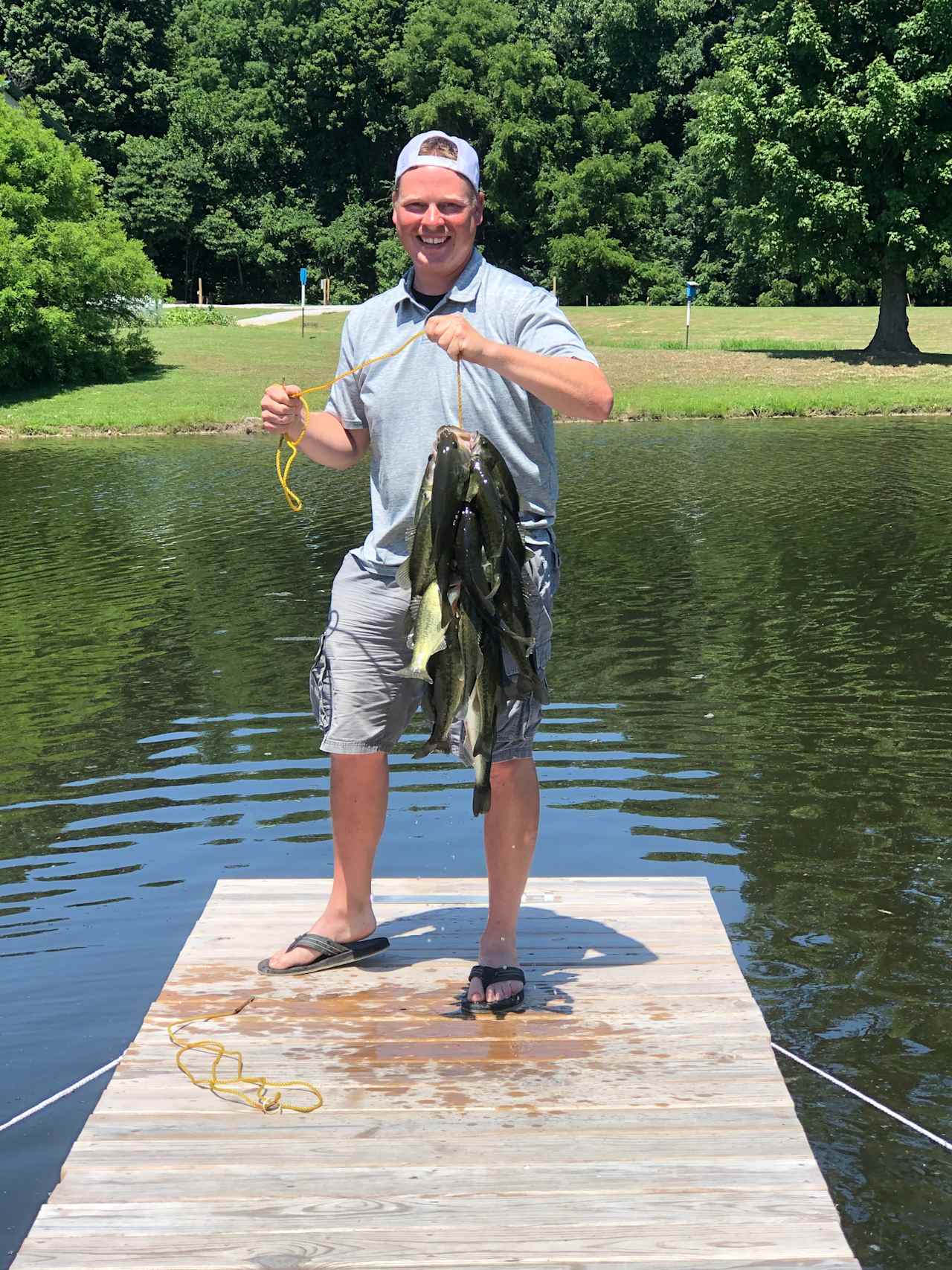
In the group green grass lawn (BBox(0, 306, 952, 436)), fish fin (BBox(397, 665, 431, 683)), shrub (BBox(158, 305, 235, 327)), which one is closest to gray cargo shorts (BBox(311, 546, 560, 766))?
fish fin (BBox(397, 665, 431, 683))

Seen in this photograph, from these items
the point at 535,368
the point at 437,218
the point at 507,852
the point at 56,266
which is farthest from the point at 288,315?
the point at 535,368

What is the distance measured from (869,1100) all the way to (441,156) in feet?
10.4

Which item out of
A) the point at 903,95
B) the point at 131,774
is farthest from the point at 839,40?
the point at 131,774

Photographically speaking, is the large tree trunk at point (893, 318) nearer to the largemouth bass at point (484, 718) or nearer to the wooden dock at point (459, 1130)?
the wooden dock at point (459, 1130)

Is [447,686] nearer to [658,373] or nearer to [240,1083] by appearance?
[240,1083]

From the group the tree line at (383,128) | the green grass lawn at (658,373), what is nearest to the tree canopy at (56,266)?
the green grass lawn at (658,373)

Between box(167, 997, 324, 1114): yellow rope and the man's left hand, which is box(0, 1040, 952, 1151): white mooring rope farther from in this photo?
the man's left hand

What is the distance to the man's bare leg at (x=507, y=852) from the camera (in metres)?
4.72

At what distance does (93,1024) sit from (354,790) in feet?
5.19

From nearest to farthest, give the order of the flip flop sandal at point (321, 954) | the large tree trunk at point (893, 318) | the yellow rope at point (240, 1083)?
the yellow rope at point (240, 1083) < the flip flop sandal at point (321, 954) < the large tree trunk at point (893, 318)

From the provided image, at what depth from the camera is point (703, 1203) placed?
141 inches

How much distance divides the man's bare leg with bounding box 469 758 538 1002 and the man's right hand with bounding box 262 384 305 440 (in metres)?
1.20

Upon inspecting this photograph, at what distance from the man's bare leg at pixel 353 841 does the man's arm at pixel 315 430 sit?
0.93 m

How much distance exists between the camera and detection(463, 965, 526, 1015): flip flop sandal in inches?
183
